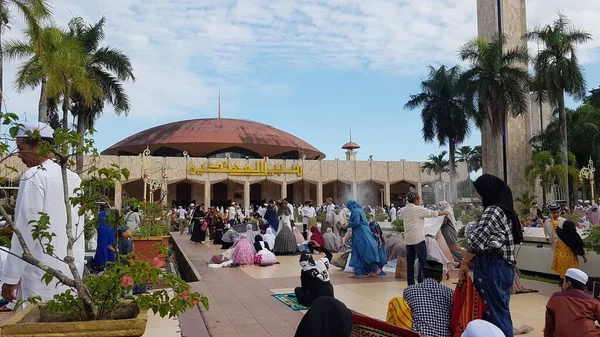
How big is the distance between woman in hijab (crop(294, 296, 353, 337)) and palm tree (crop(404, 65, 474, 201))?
31.3 metres

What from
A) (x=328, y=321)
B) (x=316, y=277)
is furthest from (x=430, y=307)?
(x=316, y=277)

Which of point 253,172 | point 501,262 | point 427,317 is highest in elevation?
point 253,172

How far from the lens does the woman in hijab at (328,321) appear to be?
8.05 feet

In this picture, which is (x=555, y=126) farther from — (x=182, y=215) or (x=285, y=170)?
(x=182, y=215)

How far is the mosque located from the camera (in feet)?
124

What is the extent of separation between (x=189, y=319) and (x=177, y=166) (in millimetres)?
32720

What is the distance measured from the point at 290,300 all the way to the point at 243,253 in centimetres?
396

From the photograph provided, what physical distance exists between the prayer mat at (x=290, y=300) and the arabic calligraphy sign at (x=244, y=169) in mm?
31824

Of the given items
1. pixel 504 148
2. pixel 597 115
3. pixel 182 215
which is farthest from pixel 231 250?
pixel 597 115

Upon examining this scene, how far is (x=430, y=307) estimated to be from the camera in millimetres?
3441

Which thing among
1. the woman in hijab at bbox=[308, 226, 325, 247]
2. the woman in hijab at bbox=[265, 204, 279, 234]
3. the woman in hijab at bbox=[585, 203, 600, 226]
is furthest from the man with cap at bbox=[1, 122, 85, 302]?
the woman in hijab at bbox=[585, 203, 600, 226]

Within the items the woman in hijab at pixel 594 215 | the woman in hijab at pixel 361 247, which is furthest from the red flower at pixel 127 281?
the woman in hijab at pixel 594 215

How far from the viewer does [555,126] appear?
32.7 m

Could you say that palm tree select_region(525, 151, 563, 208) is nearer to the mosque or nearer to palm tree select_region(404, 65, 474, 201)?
palm tree select_region(404, 65, 474, 201)
